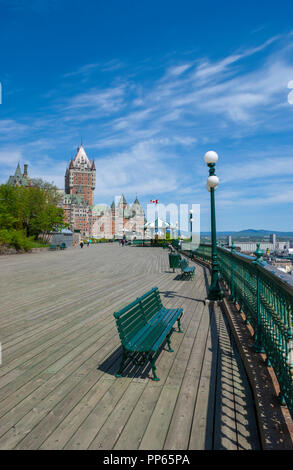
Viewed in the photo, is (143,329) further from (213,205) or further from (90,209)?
(90,209)

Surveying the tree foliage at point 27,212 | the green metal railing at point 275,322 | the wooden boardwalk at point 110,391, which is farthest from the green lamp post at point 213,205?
the tree foliage at point 27,212

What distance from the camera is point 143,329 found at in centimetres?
461

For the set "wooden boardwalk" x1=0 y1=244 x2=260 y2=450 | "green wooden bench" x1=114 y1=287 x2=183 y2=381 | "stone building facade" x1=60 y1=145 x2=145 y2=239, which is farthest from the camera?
"stone building facade" x1=60 y1=145 x2=145 y2=239

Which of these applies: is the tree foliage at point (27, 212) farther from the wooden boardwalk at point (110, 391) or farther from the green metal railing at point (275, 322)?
the green metal railing at point (275, 322)

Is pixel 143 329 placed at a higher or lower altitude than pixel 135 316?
lower

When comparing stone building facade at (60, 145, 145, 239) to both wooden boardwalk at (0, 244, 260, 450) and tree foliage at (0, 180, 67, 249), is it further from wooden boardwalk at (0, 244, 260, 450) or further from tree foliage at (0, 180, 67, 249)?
wooden boardwalk at (0, 244, 260, 450)

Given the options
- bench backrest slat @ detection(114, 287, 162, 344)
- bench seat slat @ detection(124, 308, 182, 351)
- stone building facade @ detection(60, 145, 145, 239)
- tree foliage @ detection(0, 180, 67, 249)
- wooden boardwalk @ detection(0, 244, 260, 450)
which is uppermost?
stone building facade @ detection(60, 145, 145, 239)

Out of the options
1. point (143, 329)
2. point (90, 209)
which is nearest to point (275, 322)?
point (143, 329)

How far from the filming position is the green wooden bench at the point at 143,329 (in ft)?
12.9

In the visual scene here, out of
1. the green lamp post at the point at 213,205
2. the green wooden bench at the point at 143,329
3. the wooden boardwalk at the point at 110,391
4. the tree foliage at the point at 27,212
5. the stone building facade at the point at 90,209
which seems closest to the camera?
the wooden boardwalk at the point at 110,391

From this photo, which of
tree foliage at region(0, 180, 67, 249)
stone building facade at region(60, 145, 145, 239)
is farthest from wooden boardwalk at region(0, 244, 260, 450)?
stone building facade at region(60, 145, 145, 239)

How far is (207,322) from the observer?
263 inches

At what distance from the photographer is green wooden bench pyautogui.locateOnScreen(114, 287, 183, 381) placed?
3920 millimetres

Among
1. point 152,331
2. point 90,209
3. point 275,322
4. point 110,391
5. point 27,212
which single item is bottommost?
point 110,391
